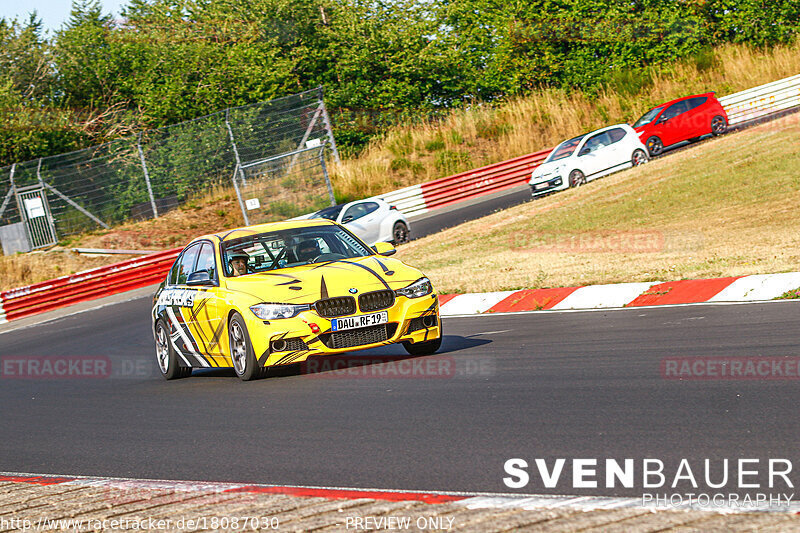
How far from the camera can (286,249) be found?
33.6ft

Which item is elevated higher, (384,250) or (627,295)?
(384,250)

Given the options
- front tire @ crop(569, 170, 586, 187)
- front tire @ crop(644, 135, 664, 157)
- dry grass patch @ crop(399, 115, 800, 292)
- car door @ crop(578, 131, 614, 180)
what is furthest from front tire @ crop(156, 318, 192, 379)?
front tire @ crop(644, 135, 664, 157)

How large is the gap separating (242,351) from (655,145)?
2475cm

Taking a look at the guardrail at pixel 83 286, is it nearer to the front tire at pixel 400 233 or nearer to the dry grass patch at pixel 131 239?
the dry grass patch at pixel 131 239

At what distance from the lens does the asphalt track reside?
5301mm

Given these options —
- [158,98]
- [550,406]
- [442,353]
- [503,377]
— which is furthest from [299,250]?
[158,98]

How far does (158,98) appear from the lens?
4412 cm

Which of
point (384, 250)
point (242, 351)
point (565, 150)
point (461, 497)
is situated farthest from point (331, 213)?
point (461, 497)

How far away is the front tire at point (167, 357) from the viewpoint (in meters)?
11.1

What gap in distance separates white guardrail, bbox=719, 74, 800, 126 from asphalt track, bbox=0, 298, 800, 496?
1093 inches

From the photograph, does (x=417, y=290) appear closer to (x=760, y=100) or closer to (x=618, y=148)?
(x=618, y=148)

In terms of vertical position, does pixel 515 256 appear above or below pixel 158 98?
below

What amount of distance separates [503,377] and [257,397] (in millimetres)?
2185

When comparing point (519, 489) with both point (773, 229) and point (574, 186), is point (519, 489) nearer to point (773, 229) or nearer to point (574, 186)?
point (773, 229)
